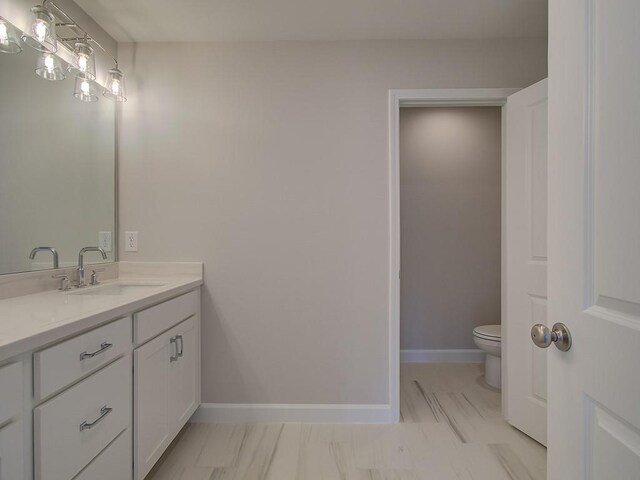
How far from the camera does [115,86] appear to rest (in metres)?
1.89

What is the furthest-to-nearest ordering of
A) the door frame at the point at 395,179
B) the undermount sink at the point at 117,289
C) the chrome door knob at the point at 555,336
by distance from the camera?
the door frame at the point at 395,179, the undermount sink at the point at 117,289, the chrome door knob at the point at 555,336

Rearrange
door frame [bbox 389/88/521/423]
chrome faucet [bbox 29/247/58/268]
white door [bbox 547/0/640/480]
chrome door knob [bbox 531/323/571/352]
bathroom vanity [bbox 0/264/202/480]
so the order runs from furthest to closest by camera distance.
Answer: door frame [bbox 389/88/521/423] < chrome faucet [bbox 29/247/58/268] < bathroom vanity [bbox 0/264/202/480] < chrome door knob [bbox 531/323/571/352] < white door [bbox 547/0/640/480]

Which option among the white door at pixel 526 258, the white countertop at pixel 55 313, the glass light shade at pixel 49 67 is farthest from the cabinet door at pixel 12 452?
the white door at pixel 526 258

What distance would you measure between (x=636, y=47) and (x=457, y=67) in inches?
66.0

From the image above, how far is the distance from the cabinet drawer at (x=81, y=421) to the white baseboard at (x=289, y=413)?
0.82 meters

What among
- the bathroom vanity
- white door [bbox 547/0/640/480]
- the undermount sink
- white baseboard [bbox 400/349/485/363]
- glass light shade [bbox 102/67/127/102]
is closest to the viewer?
white door [bbox 547/0/640/480]

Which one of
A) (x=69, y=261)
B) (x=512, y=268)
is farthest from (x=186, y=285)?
(x=512, y=268)

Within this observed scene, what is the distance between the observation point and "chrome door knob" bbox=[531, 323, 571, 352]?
72 cm

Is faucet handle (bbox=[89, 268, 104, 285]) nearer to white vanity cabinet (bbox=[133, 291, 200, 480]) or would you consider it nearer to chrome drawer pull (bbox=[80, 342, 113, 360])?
white vanity cabinet (bbox=[133, 291, 200, 480])

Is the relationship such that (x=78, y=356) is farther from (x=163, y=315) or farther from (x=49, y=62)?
(x=49, y=62)

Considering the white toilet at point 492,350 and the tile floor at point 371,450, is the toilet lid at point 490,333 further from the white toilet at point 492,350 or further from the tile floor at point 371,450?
the tile floor at point 371,450

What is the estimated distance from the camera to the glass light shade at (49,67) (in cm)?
150

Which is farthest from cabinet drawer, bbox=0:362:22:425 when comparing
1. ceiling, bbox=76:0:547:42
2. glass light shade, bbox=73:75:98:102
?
ceiling, bbox=76:0:547:42

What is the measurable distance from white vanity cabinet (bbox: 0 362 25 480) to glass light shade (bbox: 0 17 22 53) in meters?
1.28
